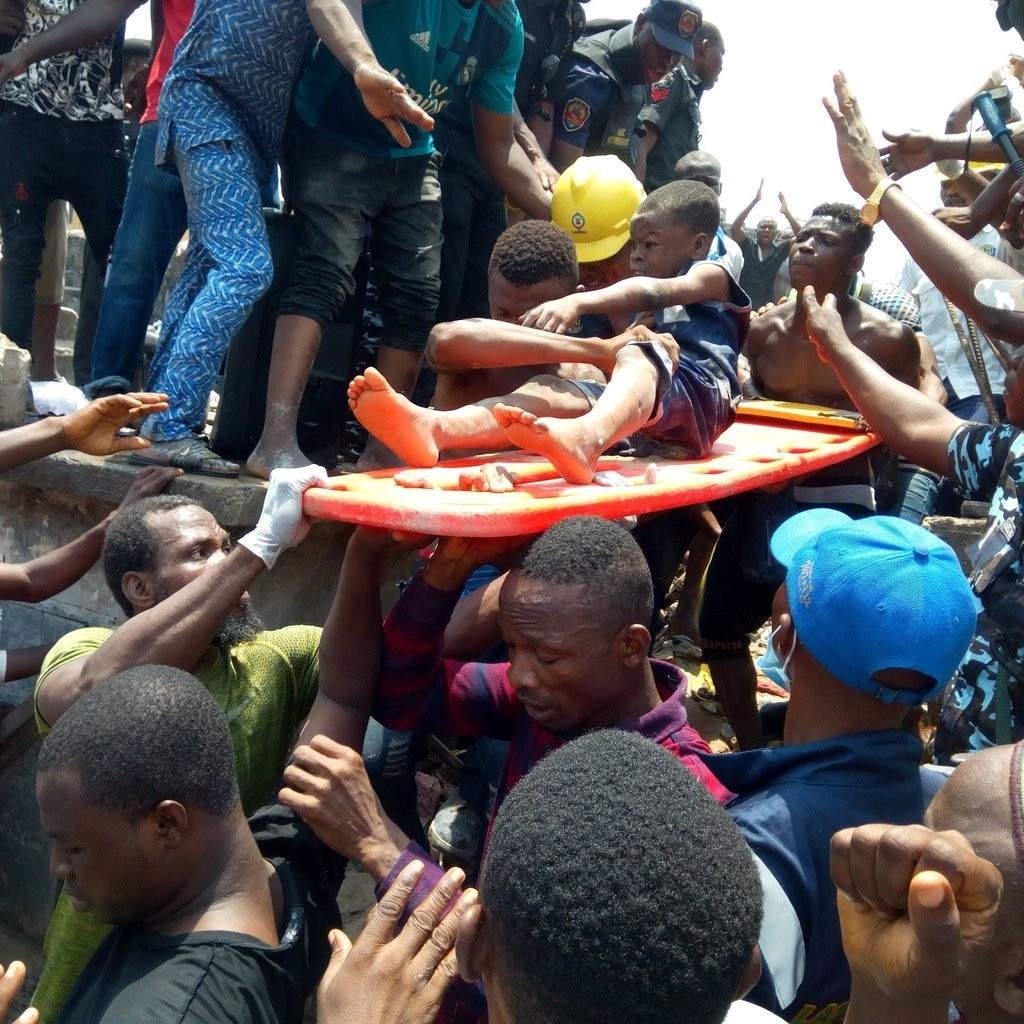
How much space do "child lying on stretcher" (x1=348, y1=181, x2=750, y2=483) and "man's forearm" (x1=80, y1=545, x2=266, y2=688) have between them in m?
0.48

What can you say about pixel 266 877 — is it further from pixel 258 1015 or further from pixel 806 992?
pixel 806 992

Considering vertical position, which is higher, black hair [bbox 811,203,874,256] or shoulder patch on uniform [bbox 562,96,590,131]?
shoulder patch on uniform [bbox 562,96,590,131]

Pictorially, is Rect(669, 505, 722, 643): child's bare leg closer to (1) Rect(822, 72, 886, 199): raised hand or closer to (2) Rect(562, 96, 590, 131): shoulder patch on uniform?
(1) Rect(822, 72, 886, 199): raised hand

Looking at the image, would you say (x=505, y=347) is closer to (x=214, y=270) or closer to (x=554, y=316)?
(x=554, y=316)

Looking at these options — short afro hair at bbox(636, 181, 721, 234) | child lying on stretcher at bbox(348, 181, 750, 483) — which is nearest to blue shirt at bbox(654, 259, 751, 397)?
child lying on stretcher at bbox(348, 181, 750, 483)

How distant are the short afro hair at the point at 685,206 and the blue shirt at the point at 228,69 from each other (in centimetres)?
127

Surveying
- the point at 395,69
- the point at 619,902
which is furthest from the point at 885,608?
the point at 395,69

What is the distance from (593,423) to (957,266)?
935 millimetres

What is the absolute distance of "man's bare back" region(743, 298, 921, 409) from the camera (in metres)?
4.02

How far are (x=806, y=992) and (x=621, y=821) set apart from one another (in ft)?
2.46

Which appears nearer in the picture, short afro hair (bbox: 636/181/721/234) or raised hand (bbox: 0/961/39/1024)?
raised hand (bbox: 0/961/39/1024)

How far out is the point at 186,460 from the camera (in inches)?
137

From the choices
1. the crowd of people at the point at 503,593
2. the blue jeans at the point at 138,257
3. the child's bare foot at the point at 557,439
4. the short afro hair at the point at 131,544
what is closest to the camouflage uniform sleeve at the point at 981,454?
the crowd of people at the point at 503,593

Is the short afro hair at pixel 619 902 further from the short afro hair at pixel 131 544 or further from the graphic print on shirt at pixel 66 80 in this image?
the graphic print on shirt at pixel 66 80
